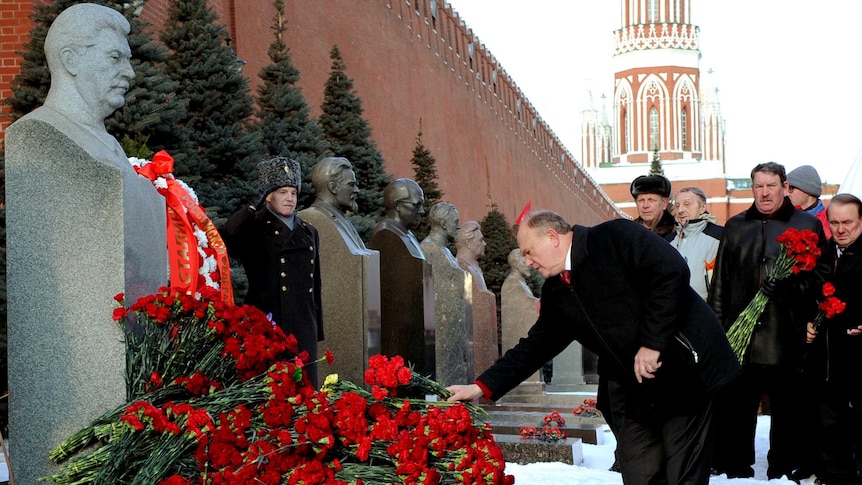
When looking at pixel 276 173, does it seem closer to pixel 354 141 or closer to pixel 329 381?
pixel 329 381

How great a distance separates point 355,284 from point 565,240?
9.94ft

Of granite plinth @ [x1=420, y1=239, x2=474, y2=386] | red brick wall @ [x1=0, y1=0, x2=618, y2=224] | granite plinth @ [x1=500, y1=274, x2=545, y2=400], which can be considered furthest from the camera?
red brick wall @ [x1=0, y1=0, x2=618, y2=224]

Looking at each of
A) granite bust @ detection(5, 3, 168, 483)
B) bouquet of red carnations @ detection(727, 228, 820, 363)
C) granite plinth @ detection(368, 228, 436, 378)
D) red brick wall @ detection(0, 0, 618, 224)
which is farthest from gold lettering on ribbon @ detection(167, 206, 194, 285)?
red brick wall @ detection(0, 0, 618, 224)

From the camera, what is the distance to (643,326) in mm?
4078

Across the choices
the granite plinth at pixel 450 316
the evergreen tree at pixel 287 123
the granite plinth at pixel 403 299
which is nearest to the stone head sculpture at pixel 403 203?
the granite plinth at pixel 403 299

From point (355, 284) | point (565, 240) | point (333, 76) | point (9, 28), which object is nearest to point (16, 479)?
point (565, 240)

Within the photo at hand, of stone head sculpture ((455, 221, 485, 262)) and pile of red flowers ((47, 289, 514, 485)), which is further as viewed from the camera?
stone head sculpture ((455, 221, 485, 262))

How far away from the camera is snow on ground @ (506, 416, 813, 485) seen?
249 inches

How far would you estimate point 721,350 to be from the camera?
415cm

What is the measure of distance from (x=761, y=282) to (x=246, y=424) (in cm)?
354

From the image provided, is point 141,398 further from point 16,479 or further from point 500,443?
point 500,443

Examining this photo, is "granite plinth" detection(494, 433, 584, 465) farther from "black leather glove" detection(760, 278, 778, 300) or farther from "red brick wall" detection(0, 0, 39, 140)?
"red brick wall" detection(0, 0, 39, 140)

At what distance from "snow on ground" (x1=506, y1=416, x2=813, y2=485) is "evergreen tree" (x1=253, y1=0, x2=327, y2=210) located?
14.1 feet

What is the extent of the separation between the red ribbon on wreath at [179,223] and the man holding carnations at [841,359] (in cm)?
325
